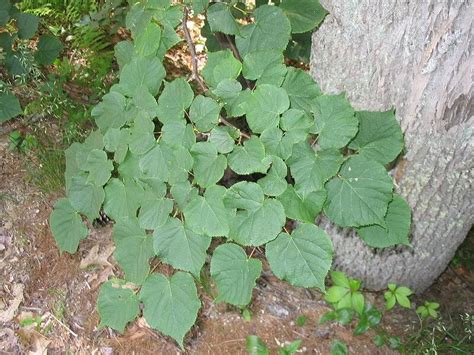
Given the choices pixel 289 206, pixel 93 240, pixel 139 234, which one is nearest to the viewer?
pixel 289 206

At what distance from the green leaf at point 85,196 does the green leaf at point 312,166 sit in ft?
2.36

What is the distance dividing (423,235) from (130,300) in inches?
45.7

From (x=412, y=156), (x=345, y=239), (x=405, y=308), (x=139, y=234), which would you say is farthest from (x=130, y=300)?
(x=405, y=308)

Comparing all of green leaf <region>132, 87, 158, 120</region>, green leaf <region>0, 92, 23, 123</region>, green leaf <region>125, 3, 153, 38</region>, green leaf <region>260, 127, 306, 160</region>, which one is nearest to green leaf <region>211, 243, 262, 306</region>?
green leaf <region>260, 127, 306, 160</region>

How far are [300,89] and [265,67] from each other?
0.41 ft

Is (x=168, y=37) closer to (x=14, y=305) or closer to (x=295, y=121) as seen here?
(x=295, y=121)

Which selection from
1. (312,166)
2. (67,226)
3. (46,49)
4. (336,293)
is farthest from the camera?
(46,49)

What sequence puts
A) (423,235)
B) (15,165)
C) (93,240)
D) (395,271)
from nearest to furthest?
(423,235) < (395,271) < (93,240) < (15,165)

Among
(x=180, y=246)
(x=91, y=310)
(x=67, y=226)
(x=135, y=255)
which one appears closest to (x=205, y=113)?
(x=180, y=246)

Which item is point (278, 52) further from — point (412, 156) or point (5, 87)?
point (5, 87)

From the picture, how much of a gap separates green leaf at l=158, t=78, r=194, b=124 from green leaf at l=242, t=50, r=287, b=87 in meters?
0.19

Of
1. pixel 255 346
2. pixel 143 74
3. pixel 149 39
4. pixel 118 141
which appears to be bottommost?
pixel 255 346

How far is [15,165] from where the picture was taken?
8.70 feet

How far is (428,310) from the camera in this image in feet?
7.45
